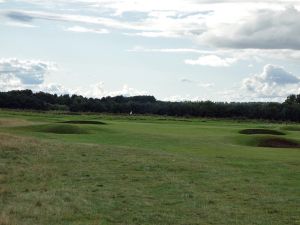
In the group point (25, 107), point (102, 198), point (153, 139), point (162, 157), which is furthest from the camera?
point (25, 107)

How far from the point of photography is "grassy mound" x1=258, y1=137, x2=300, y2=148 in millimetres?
45094

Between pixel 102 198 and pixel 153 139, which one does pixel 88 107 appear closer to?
pixel 153 139

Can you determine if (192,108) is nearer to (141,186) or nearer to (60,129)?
(60,129)

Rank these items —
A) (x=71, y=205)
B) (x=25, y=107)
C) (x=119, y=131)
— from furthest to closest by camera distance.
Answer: (x=25, y=107) < (x=119, y=131) < (x=71, y=205)

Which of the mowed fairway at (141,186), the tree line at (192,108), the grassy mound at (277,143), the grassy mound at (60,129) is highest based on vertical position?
the tree line at (192,108)

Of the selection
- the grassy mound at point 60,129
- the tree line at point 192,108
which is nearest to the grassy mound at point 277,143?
the grassy mound at point 60,129

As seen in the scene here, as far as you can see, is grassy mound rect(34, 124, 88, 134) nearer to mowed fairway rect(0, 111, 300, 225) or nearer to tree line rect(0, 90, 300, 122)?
mowed fairway rect(0, 111, 300, 225)

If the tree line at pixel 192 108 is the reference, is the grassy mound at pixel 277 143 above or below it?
below

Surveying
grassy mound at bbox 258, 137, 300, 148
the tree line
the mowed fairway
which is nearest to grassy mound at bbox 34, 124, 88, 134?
the mowed fairway

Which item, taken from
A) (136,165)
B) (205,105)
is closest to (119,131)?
(136,165)

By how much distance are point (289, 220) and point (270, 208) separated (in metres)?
1.66

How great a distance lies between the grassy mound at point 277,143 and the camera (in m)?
45.1

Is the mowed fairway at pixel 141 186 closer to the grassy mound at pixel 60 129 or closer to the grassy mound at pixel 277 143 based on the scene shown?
the grassy mound at pixel 277 143

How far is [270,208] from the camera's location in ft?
52.6
